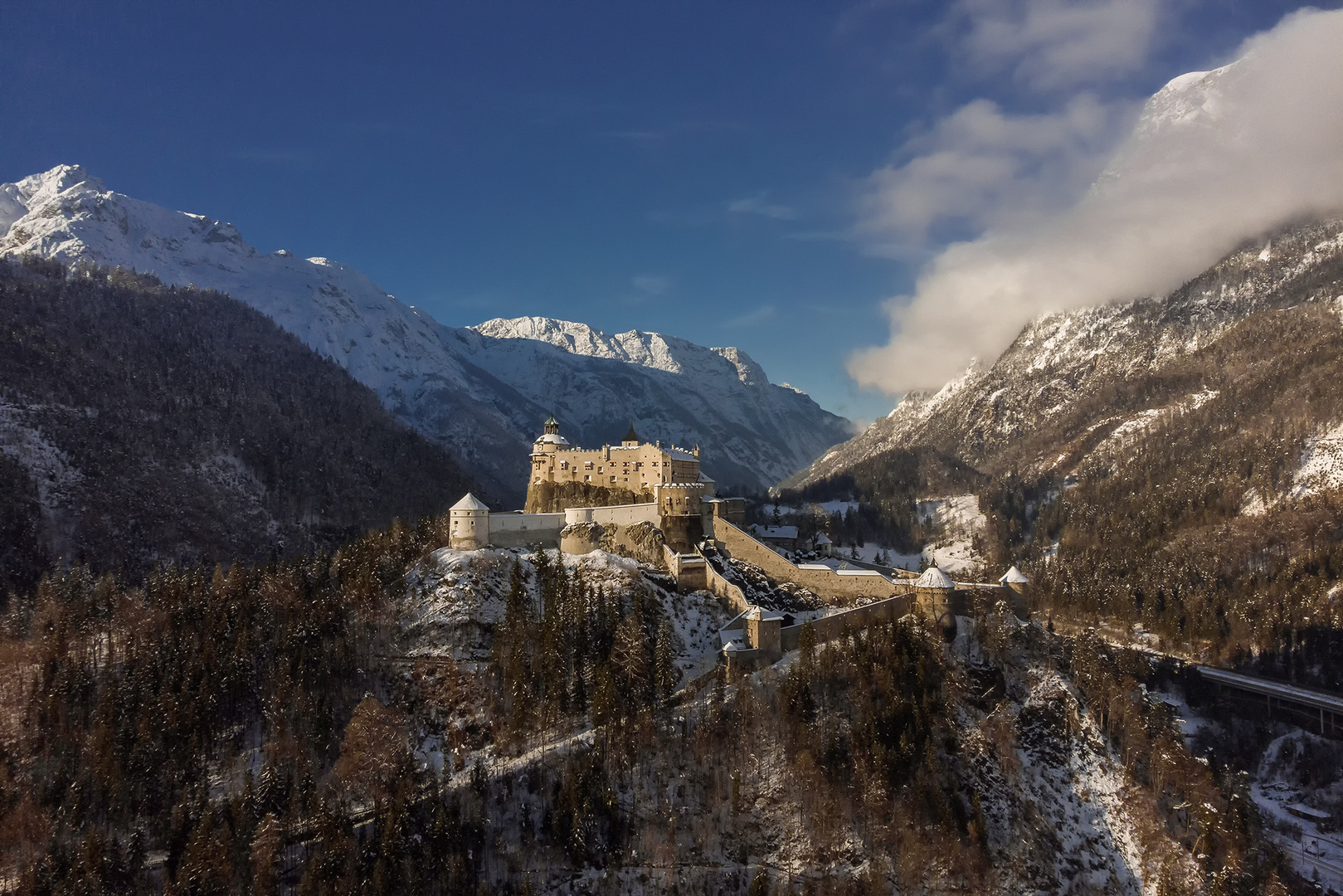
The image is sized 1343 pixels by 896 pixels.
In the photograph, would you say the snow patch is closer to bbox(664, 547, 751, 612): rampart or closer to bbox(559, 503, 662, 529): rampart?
bbox(664, 547, 751, 612): rampart

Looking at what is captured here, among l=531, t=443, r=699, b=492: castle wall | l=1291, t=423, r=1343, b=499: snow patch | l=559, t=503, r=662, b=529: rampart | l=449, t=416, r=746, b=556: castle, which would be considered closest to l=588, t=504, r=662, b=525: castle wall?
l=559, t=503, r=662, b=529: rampart

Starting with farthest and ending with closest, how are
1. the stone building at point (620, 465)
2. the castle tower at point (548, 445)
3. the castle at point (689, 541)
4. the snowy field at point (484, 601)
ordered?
1. the castle tower at point (548, 445)
2. the stone building at point (620, 465)
3. the castle at point (689, 541)
4. the snowy field at point (484, 601)

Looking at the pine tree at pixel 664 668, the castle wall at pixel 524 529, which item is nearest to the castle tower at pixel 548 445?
the castle wall at pixel 524 529

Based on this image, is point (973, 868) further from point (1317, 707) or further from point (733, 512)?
point (1317, 707)

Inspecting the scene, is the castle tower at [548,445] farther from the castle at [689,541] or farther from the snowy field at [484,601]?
the snowy field at [484,601]

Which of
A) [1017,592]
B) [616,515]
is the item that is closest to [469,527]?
[616,515]

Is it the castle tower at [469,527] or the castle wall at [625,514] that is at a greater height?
the castle wall at [625,514]

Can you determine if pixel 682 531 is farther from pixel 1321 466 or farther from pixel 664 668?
pixel 1321 466
